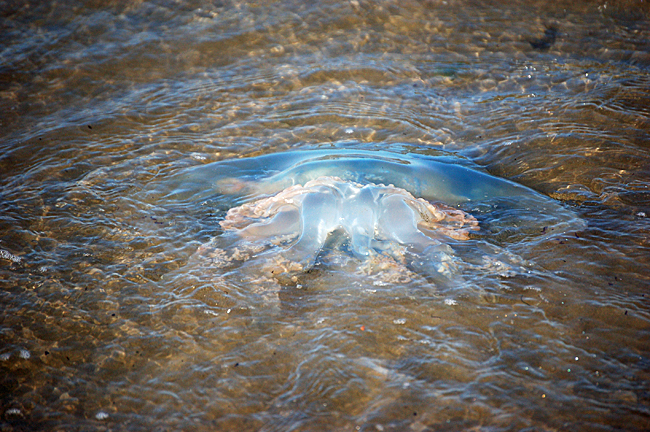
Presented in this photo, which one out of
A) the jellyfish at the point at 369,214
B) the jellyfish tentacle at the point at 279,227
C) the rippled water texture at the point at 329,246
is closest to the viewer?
the rippled water texture at the point at 329,246

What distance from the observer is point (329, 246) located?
3.40 meters

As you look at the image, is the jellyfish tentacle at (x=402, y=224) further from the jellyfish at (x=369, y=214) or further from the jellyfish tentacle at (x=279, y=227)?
the jellyfish tentacle at (x=279, y=227)

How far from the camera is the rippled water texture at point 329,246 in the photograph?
2.46 meters

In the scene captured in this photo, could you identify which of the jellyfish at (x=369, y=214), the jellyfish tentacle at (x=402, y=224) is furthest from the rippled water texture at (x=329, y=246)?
the jellyfish tentacle at (x=402, y=224)

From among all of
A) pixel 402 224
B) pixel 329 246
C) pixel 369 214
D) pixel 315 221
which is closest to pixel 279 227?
pixel 315 221

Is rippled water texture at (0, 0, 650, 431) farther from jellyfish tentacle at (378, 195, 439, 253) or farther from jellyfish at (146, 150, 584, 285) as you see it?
jellyfish tentacle at (378, 195, 439, 253)

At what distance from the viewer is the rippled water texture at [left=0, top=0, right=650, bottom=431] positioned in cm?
246

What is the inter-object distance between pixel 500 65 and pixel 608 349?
4.11 m

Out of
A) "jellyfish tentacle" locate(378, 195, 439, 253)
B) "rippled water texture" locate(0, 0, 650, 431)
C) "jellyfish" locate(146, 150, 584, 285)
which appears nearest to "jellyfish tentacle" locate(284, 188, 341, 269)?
"jellyfish" locate(146, 150, 584, 285)

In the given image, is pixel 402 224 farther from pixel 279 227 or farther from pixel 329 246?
pixel 279 227

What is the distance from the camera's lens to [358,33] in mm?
6328

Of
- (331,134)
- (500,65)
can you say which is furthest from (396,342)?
(500,65)

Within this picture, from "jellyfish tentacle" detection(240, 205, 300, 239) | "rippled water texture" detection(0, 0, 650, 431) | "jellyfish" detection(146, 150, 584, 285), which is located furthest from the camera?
"jellyfish tentacle" detection(240, 205, 300, 239)

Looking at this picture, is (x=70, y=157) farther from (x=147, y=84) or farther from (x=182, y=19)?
(x=182, y=19)
